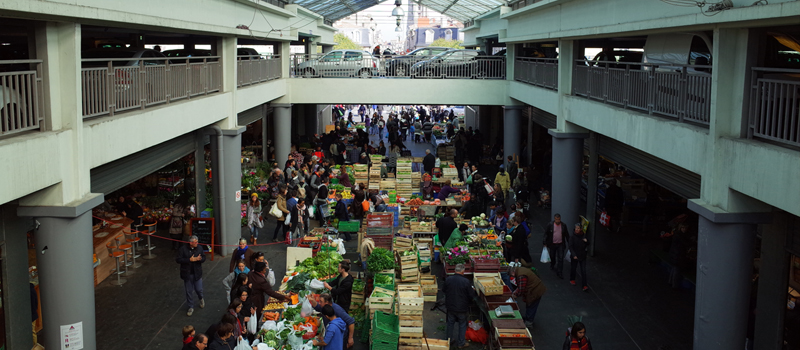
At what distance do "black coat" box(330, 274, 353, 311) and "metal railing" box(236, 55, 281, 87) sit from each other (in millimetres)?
8070

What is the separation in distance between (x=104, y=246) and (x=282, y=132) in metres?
11.2

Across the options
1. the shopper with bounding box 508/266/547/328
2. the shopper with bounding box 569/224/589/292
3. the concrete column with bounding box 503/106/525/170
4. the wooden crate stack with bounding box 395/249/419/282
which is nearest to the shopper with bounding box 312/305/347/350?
the wooden crate stack with bounding box 395/249/419/282

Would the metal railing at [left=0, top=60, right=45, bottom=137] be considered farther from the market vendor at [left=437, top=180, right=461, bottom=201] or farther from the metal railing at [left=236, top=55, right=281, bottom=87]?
the market vendor at [left=437, top=180, right=461, bottom=201]

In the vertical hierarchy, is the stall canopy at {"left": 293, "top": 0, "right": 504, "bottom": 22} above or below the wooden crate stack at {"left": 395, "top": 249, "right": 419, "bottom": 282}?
above

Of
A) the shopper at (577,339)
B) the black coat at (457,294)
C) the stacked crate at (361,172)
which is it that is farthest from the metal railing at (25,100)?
the stacked crate at (361,172)

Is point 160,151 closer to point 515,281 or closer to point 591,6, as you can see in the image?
point 515,281

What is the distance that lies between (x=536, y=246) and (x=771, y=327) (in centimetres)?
891

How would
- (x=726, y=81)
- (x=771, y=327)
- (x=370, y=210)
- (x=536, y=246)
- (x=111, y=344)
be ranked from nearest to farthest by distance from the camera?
1. (x=726, y=81)
2. (x=771, y=327)
3. (x=111, y=344)
4. (x=536, y=246)
5. (x=370, y=210)

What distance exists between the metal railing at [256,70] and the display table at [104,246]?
16.3 ft

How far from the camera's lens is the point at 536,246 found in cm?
1831

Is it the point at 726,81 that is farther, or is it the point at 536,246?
the point at 536,246

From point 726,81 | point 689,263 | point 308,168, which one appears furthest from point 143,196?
point 726,81

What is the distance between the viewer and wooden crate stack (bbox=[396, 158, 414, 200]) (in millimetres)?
22328

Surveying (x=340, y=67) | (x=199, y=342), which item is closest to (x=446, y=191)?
(x=340, y=67)
